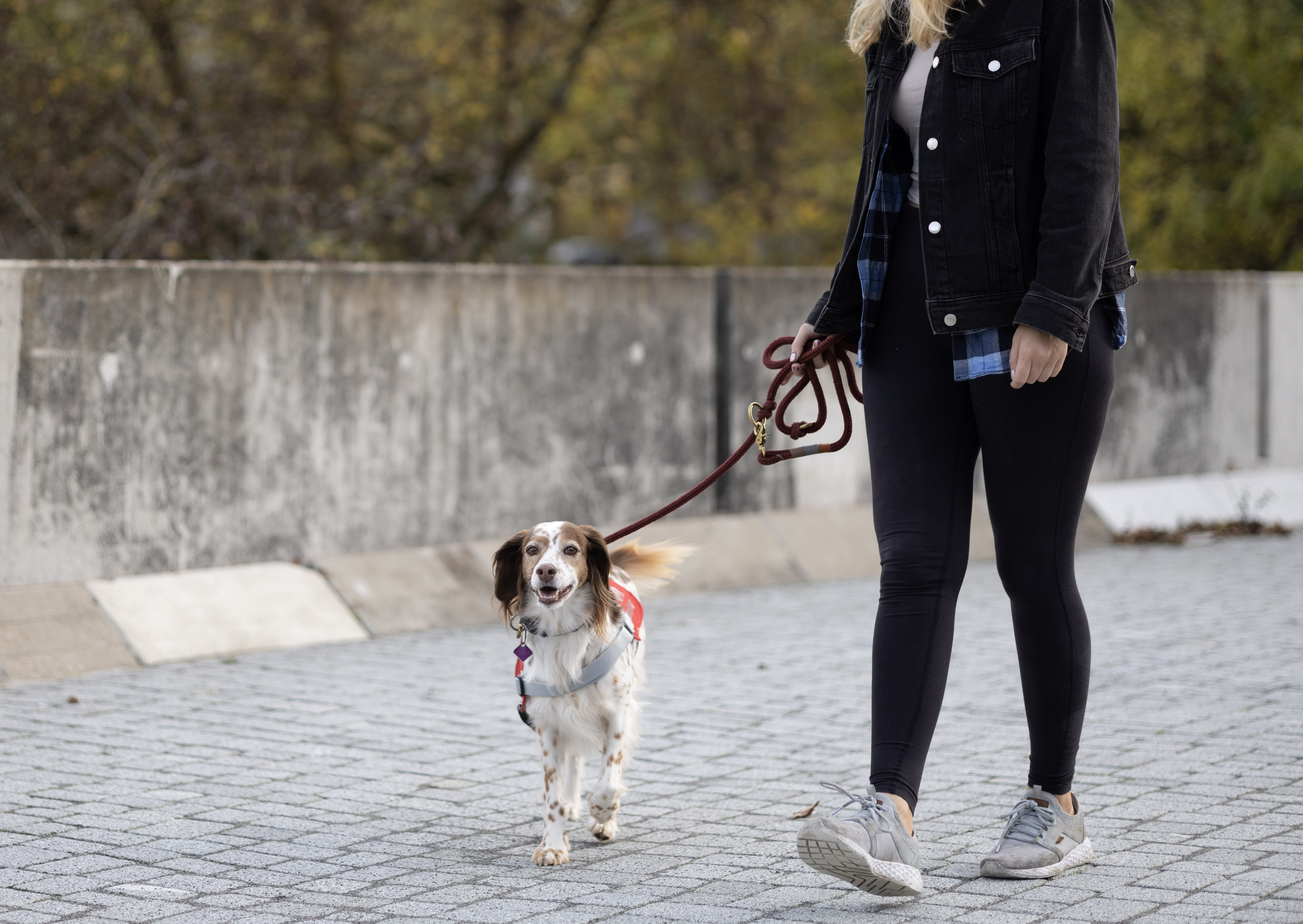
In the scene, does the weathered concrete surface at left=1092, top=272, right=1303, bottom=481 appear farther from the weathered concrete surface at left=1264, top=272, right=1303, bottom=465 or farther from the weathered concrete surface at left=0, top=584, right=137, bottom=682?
the weathered concrete surface at left=0, top=584, right=137, bottom=682

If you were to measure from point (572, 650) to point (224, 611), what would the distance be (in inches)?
141

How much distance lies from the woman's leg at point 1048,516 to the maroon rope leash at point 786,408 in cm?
42

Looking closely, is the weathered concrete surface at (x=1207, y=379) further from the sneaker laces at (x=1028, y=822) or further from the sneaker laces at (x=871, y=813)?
the sneaker laces at (x=871, y=813)

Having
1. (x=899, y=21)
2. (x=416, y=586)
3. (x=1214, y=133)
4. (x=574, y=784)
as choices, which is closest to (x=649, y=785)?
(x=574, y=784)

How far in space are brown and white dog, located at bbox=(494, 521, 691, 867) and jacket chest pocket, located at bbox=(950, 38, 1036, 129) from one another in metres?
1.50

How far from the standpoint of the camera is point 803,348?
4.19 metres

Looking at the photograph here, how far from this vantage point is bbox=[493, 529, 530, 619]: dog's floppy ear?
4379 mm

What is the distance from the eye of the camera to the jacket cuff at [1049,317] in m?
3.56

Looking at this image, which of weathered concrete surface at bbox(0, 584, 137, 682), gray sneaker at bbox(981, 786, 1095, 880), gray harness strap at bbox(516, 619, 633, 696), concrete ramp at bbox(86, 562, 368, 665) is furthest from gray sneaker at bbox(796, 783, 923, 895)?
concrete ramp at bbox(86, 562, 368, 665)

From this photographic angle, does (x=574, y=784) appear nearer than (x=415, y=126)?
Yes

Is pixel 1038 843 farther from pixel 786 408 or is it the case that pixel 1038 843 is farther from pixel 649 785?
pixel 649 785

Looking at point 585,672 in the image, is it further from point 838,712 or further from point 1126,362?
point 1126,362

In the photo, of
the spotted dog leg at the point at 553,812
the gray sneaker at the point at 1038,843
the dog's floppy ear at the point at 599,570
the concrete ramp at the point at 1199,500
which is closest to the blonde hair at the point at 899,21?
the dog's floppy ear at the point at 599,570

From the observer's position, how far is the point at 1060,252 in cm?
359
